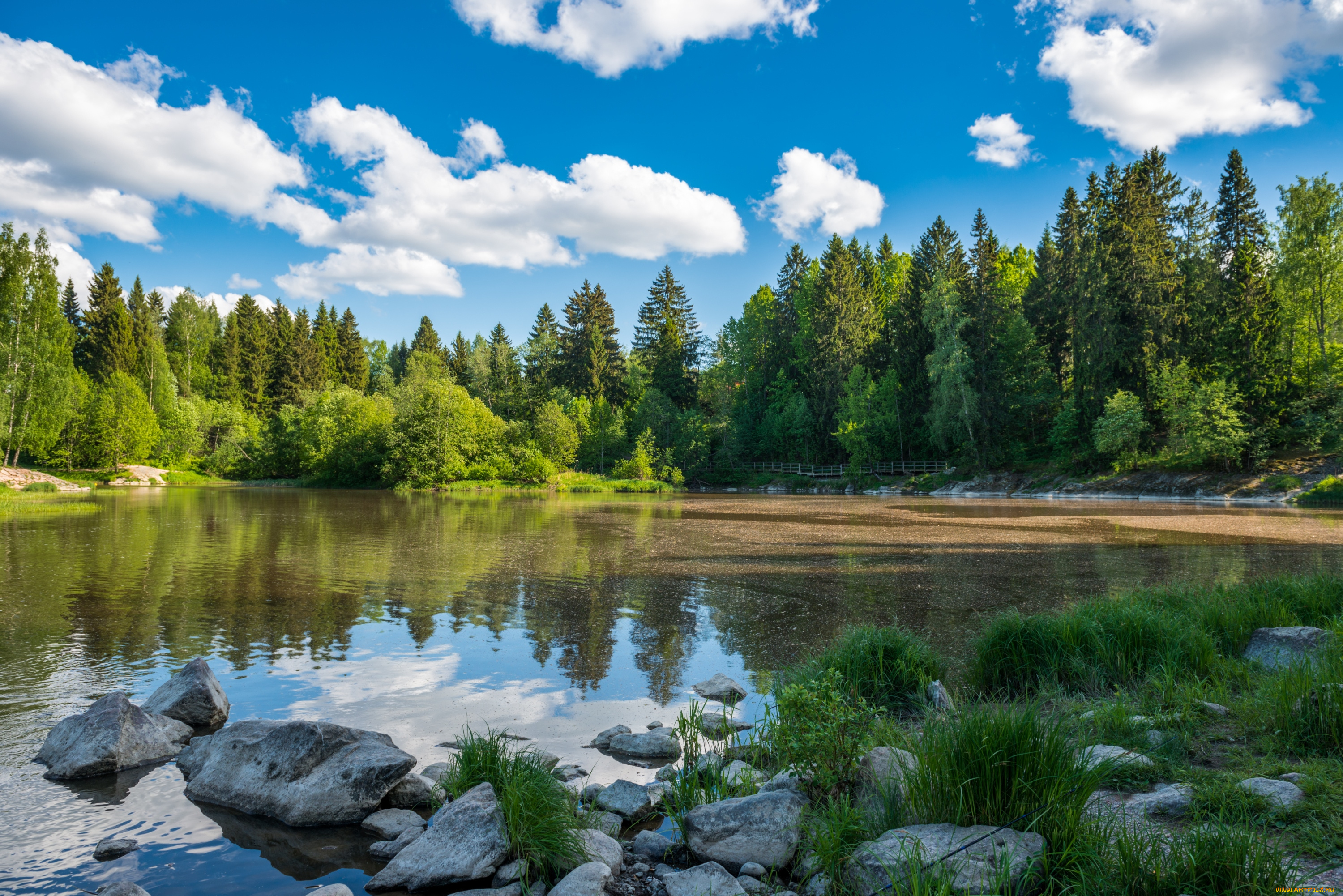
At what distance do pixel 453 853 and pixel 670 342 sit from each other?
77841 mm

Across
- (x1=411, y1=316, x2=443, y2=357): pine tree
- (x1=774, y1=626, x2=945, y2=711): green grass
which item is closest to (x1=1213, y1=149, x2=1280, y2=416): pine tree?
(x1=774, y1=626, x2=945, y2=711): green grass

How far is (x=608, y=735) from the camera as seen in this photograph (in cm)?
622

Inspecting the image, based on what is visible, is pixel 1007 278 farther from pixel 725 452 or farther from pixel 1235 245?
pixel 725 452

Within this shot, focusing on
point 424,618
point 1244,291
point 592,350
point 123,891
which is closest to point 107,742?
point 123,891

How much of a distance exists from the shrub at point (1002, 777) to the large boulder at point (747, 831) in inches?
28.2

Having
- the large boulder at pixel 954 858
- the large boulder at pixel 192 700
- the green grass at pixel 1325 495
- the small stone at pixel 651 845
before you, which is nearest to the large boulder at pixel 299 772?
the large boulder at pixel 192 700

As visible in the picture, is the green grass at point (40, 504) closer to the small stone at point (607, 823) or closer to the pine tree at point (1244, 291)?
the small stone at point (607, 823)

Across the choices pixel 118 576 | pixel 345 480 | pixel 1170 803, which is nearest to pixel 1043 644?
pixel 1170 803

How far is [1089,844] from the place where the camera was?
10.9 feet

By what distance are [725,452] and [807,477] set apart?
408 inches

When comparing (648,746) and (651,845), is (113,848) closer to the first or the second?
(651,845)

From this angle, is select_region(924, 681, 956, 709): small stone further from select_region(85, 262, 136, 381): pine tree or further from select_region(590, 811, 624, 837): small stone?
select_region(85, 262, 136, 381): pine tree

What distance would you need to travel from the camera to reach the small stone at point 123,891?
3529mm

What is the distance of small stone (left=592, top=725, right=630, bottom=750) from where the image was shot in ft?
20.0
